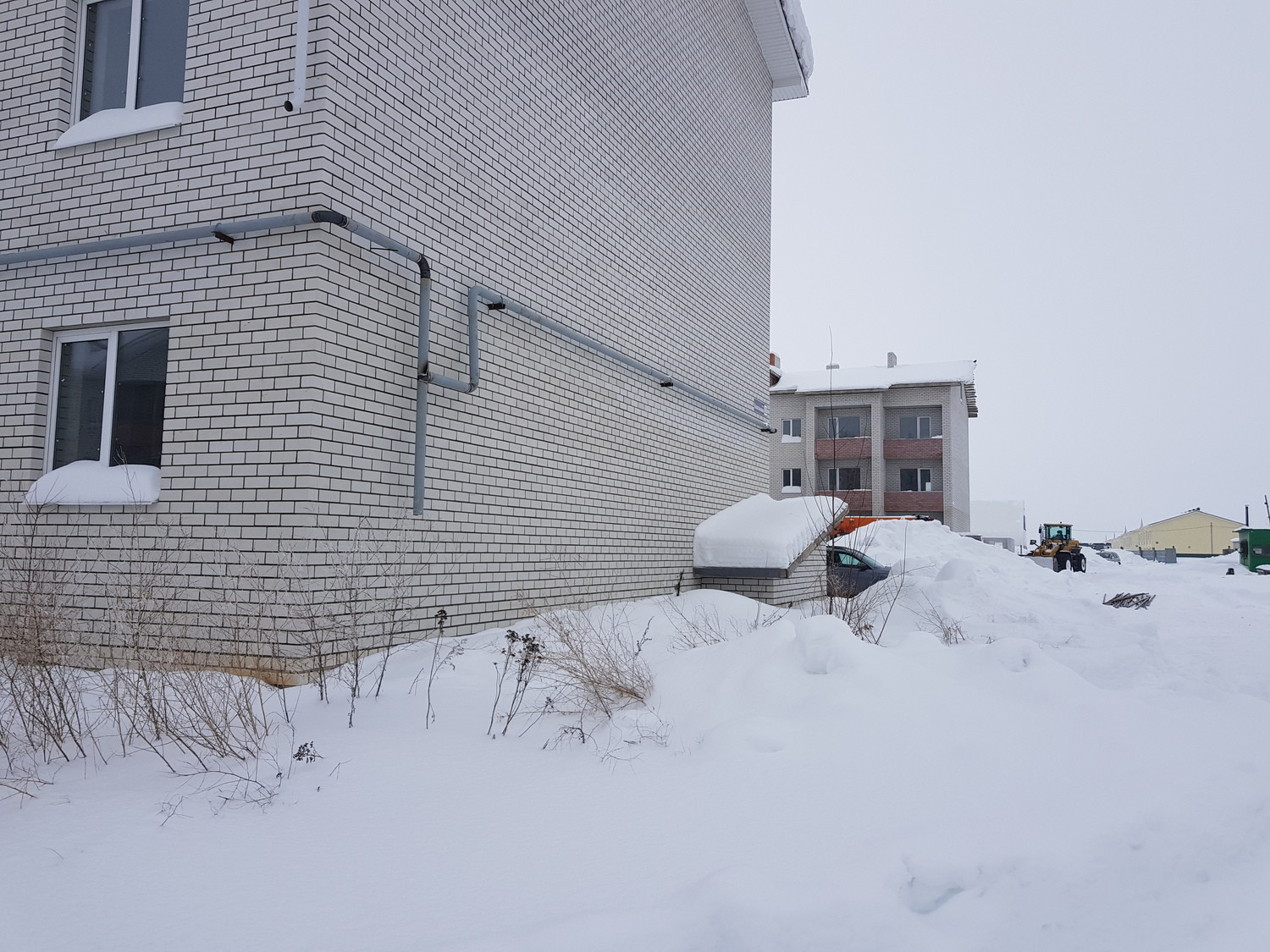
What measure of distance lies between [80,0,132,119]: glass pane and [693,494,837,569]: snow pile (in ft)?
25.6

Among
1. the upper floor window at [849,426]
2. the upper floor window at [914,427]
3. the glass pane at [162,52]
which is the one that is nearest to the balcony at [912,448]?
the upper floor window at [914,427]

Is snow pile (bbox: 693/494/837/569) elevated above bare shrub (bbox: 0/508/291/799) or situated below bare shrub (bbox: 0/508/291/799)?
above

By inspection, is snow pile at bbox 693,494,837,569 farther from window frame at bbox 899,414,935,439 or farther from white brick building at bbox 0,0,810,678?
window frame at bbox 899,414,935,439

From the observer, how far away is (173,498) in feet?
18.5

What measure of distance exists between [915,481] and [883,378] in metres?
4.78

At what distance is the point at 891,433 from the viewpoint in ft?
126

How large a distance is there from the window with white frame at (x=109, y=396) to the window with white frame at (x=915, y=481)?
34998mm

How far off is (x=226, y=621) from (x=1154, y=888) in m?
5.01

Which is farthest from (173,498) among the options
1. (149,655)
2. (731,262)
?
(731,262)

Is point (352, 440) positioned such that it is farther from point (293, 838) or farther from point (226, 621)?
point (293, 838)

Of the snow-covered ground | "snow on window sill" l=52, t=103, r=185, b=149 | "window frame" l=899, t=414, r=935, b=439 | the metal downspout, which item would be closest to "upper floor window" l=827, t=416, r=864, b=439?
"window frame" l=899, t=414, r=935, b=439

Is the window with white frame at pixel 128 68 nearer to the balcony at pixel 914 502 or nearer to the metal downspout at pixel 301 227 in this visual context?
the metal downspout at pixel 301 227

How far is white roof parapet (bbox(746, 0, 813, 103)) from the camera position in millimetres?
14203

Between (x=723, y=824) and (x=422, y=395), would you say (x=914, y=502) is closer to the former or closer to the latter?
(x=422, y=395)
